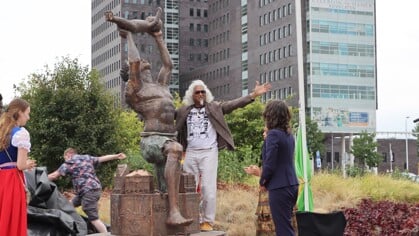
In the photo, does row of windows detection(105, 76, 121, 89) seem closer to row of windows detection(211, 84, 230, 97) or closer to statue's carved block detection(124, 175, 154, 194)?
row of windows detection(211, 84, 230, 97)

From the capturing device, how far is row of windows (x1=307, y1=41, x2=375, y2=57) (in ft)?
304

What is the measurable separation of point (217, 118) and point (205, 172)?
2.16 ft

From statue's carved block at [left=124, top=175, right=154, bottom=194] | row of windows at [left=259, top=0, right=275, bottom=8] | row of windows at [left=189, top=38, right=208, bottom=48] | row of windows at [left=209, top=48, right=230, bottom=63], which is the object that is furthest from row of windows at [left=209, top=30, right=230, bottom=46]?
statue's carved block at [left=124, top=175, right=154, bottom=194]

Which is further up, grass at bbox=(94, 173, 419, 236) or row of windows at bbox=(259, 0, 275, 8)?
row of windows at bbox=(259, 0, 275, 8)

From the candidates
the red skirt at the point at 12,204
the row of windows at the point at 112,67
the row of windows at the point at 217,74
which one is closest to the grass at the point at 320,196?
the red skirt at the point at 12,204

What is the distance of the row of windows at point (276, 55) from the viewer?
309 ft

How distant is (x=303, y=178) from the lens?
1284cm

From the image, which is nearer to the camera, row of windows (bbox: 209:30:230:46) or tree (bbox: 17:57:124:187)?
tree (bbox: 17:57:124:187)

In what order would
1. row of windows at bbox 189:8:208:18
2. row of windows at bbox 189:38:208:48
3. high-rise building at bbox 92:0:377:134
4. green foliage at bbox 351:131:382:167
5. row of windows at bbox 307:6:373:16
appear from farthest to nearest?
1. row of windows at bbox 189:8:208:18
2. row of windows at bbox 189:38:208:48
3. row of windows at bbox 307:6:373:16
4. high-rise building at bbox 92:0:377:134
5. green foliage at bbox 351:131:382:167

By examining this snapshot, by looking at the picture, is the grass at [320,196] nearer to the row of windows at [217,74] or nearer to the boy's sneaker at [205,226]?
the boy's sneaker at [205,226]

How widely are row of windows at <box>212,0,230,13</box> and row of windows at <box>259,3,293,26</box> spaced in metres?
14.5

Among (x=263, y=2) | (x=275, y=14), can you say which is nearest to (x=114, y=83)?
(x=263, y=2)

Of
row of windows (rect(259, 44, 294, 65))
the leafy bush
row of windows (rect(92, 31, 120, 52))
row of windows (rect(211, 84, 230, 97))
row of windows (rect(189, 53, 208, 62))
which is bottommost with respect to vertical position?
the leafy bush

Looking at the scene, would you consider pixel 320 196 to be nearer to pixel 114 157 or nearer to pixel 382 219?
pixel 382 219
